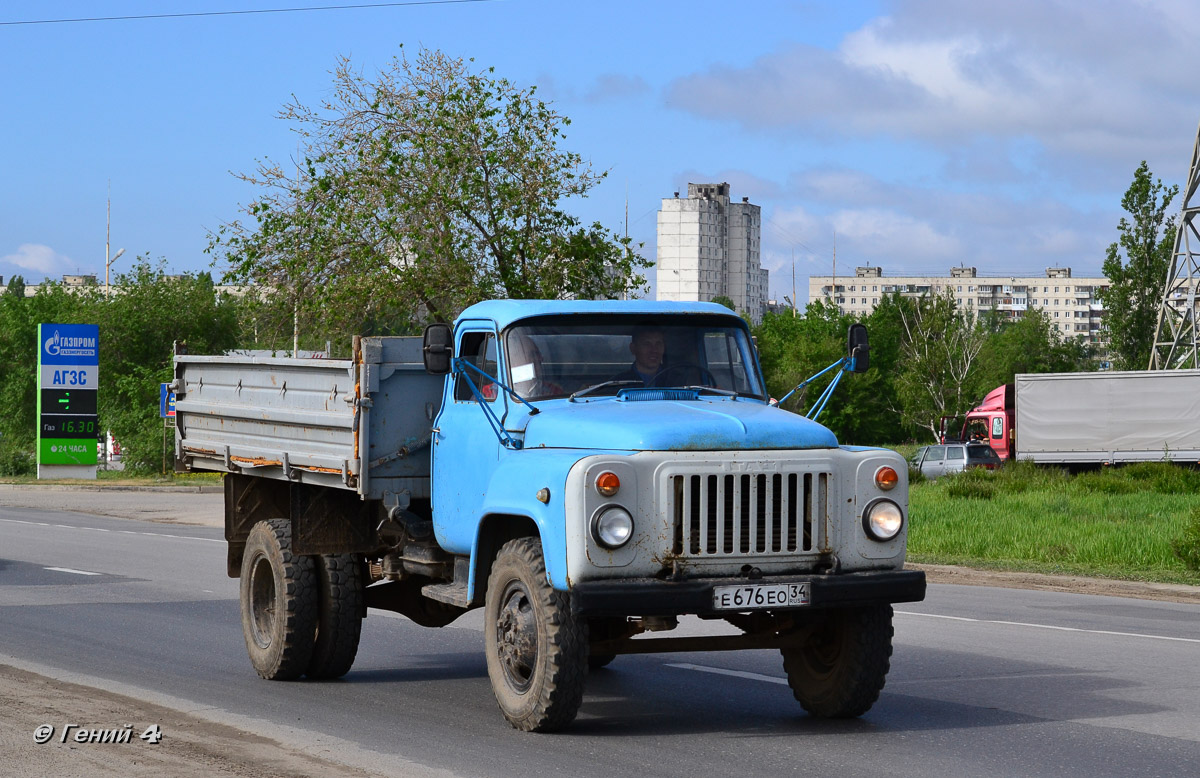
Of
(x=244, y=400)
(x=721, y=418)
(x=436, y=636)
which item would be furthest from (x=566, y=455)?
(x=436, y=636)

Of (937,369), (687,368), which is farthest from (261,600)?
(937,369)

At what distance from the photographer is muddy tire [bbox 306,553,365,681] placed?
9.58 m

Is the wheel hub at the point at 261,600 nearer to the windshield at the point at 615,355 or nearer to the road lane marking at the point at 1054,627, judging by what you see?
the windshield at the point at 615,355

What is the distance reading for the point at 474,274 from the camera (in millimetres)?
25984

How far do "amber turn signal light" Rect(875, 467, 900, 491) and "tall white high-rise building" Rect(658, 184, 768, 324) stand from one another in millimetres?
167066

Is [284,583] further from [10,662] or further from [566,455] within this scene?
[566,455]

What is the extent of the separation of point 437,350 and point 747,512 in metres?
1.98

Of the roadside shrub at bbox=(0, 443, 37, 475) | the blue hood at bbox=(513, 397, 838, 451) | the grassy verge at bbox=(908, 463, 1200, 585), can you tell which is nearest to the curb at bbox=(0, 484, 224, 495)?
the roadside shrub at bbox=(0, 443, 37, 475)

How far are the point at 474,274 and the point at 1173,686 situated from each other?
18.1m

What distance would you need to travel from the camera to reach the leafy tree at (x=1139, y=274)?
189 ft

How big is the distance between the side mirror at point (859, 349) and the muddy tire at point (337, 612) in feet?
11.8

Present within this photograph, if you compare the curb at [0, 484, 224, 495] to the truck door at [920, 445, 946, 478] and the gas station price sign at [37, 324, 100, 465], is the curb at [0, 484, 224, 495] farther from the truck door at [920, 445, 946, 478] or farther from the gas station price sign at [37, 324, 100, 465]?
the truck door at [920, 445, 946, 478]

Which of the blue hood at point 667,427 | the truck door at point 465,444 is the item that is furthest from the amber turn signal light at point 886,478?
the truck door at point 465,444

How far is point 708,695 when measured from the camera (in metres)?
9.09
